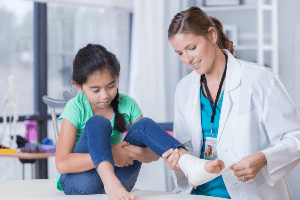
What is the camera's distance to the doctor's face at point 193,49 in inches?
47.4

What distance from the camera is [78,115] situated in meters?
1.25

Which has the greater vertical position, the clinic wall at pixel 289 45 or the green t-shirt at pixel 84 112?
the clinic wall at pixel 289 45

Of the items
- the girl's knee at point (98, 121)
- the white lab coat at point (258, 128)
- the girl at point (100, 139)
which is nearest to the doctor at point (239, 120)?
the white lab coat at point (258, 128)

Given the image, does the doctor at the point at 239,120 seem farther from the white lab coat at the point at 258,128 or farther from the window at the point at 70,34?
the window at the point at 70,34

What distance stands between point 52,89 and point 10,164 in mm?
740

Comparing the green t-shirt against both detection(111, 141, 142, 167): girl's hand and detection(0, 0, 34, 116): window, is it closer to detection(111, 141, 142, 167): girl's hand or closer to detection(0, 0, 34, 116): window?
detection(111, 141, 142, 167): girl's hand

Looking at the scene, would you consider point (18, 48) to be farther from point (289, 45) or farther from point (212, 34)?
point (289, 45)

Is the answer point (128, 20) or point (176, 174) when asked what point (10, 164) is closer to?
point (128, 20)

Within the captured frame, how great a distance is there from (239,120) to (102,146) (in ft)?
1.75

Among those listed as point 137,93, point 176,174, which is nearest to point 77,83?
point 176,174

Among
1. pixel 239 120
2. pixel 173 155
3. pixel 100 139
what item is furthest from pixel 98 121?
pixel 239 120

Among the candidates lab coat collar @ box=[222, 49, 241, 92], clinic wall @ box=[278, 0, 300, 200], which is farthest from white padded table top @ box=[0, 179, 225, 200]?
clinic wall @ box=[278, 0, 300, 200]

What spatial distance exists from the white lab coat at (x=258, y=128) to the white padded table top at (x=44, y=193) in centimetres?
23

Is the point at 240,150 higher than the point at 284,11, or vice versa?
the point at 284,11
